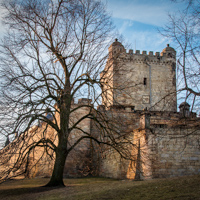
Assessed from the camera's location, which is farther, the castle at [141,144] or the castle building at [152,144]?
the castle building at [152,144]

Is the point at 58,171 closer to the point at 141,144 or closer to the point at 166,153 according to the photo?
the point at 141,144

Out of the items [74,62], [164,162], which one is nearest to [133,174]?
[164,162]

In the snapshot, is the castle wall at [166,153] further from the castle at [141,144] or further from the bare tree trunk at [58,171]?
the bare tree trunk at [58,171]

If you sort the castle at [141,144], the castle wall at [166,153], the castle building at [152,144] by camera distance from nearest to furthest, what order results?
the castle at [141,144] < the castle building at [152,144] < the castle wall at [166,153]

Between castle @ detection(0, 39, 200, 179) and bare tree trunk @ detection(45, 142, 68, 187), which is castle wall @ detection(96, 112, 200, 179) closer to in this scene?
castle @ detection(0, 39, 200, 179)

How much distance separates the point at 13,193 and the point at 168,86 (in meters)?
21.3

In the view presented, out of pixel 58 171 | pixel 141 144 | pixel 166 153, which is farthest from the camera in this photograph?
pixel 141 144

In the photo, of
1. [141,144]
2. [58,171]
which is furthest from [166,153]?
[58,171]

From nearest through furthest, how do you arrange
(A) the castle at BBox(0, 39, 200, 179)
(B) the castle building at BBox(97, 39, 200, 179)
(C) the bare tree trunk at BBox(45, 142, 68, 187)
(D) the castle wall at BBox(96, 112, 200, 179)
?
1. (C) the bare tree trunk at BBox(45, 142, 68, 187)
2. (A) the castle at BBox(0, 39, 200, 179)
3. (B) the castle building at BBox(97, 39, 200, 179)
4. (D) the castle wall at BBox(96, 112, 200, 179)

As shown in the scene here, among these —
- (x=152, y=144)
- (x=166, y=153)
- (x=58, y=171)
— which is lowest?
(x=58, y=171)

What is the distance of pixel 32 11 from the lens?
11.9m

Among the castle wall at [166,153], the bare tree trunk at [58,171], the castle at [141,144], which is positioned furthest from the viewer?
the castle wall at [166,153]

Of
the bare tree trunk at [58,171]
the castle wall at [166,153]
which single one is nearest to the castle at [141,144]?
the castle wall at [166,153]

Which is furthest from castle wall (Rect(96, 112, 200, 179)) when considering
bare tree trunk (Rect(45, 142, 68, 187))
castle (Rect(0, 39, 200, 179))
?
bare tree trunk (Rect(45, 142, 68, 187))
